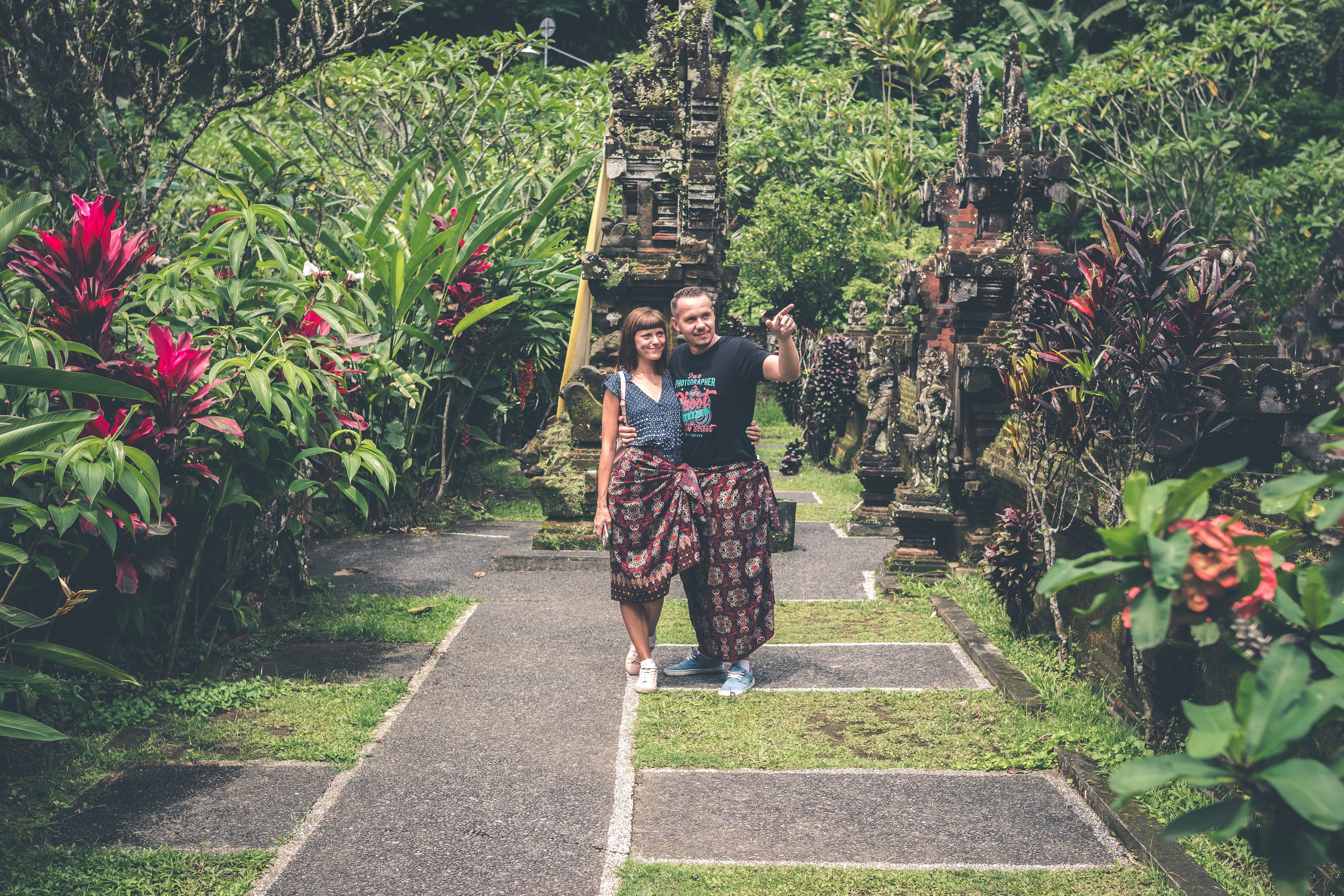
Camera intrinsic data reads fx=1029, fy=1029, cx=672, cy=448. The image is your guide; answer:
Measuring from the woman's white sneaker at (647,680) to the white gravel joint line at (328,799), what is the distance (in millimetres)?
1078

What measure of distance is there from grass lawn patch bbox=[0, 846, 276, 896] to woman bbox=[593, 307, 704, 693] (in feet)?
6.63

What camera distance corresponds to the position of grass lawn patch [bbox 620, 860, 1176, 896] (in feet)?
10.2

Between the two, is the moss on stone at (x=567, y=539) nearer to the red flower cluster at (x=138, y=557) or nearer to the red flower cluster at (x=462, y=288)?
the red flower cluster at (x=462, y=288)

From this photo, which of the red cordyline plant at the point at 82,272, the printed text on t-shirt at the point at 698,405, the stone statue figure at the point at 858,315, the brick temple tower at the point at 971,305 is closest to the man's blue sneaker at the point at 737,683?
the printed text on t-shirt at the point at 698,405

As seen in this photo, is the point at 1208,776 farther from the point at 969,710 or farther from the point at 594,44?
the point at 594,44

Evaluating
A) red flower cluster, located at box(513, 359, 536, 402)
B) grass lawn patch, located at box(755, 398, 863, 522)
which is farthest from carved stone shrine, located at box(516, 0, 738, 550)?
red flower cluster, located at box(513, 359, 536, 402)

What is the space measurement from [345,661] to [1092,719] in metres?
3.65

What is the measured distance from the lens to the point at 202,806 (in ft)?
12.2

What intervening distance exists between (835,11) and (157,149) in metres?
15.7

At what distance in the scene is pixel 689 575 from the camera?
4988 millimetres

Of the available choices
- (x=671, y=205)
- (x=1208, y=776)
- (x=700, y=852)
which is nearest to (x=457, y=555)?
(x=671, y=205)

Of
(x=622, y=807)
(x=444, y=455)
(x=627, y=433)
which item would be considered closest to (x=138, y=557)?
(x=627, y=433)

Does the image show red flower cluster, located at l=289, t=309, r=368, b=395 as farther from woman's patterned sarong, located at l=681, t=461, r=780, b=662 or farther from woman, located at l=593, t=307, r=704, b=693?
woman's patterned sarong, located at l=681, t=461, r=780, b=662

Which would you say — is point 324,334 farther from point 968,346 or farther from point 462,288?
point 968,346
